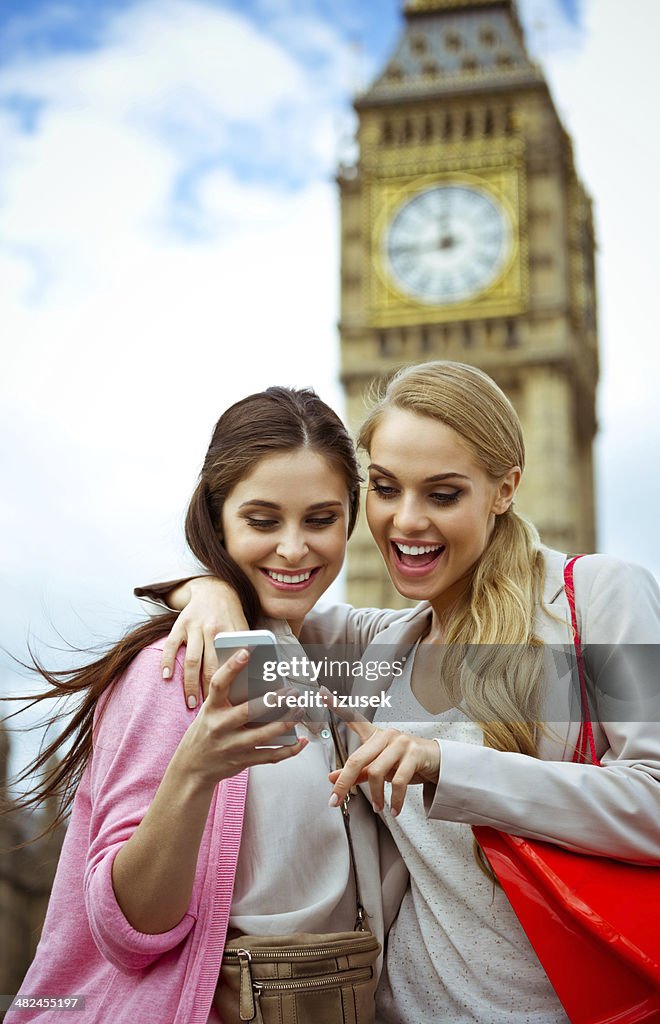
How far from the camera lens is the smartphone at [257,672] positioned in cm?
183

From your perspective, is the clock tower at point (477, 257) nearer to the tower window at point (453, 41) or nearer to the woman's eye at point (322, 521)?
the tower window at point (453, 41)

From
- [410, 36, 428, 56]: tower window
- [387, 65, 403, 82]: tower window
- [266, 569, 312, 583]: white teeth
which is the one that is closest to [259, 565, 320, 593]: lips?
[266, 569, 312, 583]: white teeth

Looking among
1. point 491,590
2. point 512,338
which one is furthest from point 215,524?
point 512,338

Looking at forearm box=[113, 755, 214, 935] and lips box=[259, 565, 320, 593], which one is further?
lips box=[259, 565, 320, 593]

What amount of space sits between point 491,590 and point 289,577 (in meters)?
0.40

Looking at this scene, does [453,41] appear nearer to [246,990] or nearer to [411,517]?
[411,517]

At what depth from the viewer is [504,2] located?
28.6 m

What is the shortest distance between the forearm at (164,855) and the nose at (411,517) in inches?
29.2

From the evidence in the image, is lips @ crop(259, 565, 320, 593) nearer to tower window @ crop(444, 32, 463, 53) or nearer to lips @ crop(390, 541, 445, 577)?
lips @ crop(390, 541, 445, 577)

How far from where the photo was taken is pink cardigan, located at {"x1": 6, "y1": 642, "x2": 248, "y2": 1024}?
6.81ft

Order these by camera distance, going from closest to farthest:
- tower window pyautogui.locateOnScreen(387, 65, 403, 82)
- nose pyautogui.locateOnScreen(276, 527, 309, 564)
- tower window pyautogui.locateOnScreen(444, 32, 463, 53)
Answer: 1. nose pyautogui.locateOnScreen(276, 527, 309, 564)
2. tower window pyautogui.locateOnScreen(387, 65, 403, 82)
3. tower window pyautogui.locateOnScreen(444, 32, 463, 53)

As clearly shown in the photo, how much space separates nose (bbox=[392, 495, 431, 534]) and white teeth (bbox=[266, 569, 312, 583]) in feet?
0.68

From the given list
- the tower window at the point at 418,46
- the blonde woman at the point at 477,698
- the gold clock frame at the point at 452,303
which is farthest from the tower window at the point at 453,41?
the blonde woman at the point at 477,698

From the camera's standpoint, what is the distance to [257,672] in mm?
1836
